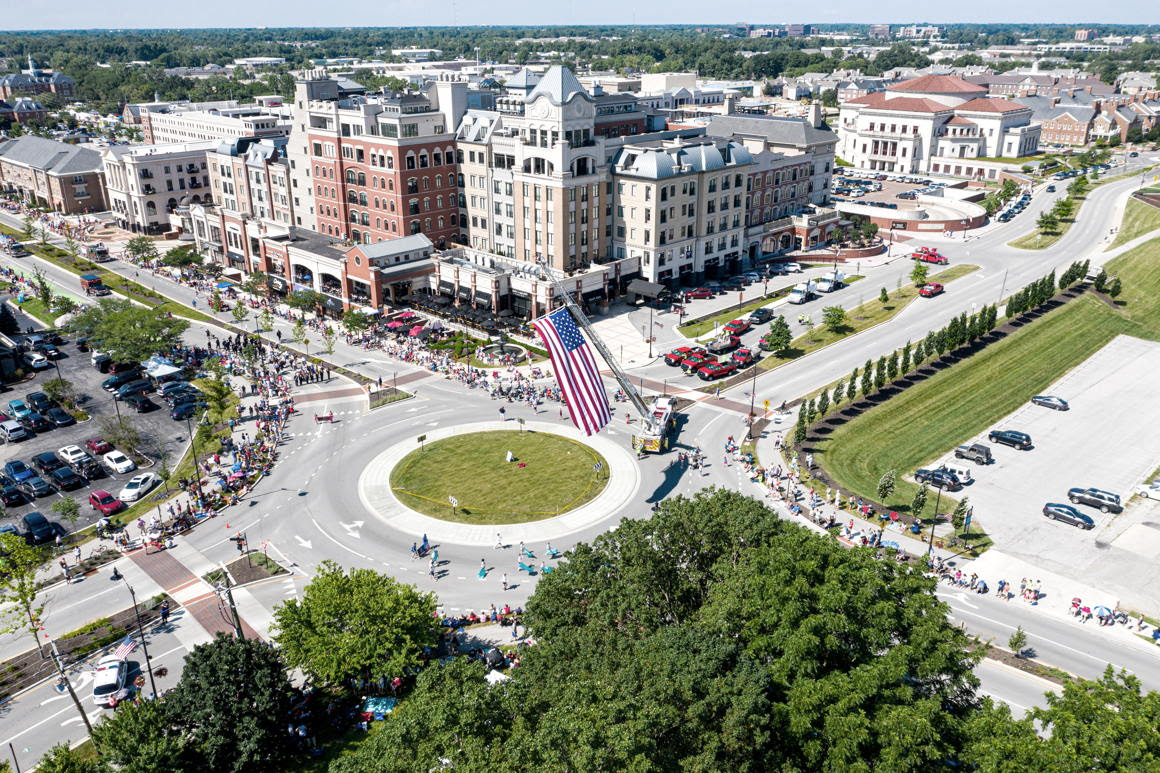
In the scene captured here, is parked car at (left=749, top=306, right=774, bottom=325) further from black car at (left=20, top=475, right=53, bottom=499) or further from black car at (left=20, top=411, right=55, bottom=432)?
black car at (left=20, top=411, right=55, bottom=432)

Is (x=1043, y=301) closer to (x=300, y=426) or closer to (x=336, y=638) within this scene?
(x=300, y=426)

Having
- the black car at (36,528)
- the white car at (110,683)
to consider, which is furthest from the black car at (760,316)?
the white car at (110,683)

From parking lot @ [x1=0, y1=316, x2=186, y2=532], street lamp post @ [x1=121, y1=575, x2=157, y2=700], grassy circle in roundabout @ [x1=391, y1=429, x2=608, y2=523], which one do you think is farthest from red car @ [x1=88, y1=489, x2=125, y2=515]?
grassy circle in roundabout @ [x1=391, y1=429, x2=608, y2=523]

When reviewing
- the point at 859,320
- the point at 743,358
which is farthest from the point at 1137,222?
the point at 743,358

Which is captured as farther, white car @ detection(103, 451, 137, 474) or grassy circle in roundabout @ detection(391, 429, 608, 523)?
white car @ detection(103, 451, 137, 474)

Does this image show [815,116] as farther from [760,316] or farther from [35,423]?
[35,423]

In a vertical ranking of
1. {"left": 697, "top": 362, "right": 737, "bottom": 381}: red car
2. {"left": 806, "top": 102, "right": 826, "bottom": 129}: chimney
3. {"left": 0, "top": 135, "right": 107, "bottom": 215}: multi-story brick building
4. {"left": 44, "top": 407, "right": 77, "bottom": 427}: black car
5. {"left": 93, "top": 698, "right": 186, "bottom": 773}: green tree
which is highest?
{"left": 806, "top": 102, "right": 826, "bottom": 129}: chimney
